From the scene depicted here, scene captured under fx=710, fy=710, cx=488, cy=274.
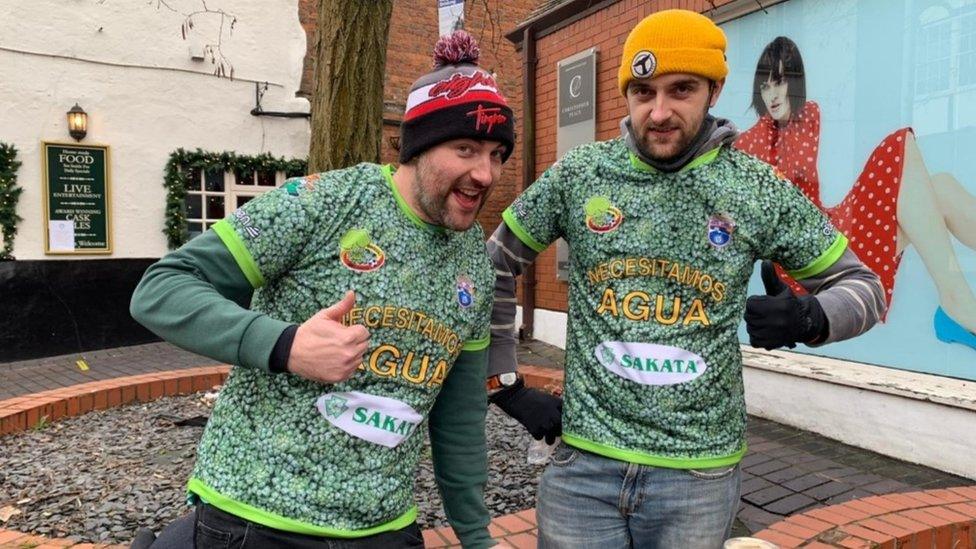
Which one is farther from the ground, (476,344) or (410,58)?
(410,58)

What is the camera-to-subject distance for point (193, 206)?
10062 millimetres

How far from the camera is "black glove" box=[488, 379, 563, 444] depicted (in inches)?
75.8

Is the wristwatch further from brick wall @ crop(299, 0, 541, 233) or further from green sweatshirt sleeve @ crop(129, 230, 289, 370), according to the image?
brick wall @ crop(299, 0, 541, 233)

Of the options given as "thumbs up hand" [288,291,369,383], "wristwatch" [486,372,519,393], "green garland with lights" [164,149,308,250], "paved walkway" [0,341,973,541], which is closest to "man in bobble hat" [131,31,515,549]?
"thumbs up hand" [288,291,369,383]

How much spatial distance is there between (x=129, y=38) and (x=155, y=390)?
5.76 metres

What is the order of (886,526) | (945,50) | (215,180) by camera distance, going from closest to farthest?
(886,526) → (945,50) → (215,180)

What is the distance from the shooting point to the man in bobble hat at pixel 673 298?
173 centimetres

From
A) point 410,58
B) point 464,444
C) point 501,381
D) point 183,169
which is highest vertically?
point 410,58

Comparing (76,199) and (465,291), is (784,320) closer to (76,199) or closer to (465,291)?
(465,291)

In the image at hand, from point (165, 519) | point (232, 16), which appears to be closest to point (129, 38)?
point (232, 16)

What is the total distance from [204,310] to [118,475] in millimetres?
3213

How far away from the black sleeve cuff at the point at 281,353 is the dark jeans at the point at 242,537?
380mm

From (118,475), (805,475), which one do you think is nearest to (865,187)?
(805,475)

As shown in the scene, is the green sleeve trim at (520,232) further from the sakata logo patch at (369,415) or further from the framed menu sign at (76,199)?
the framed menu sign at (76,199)
